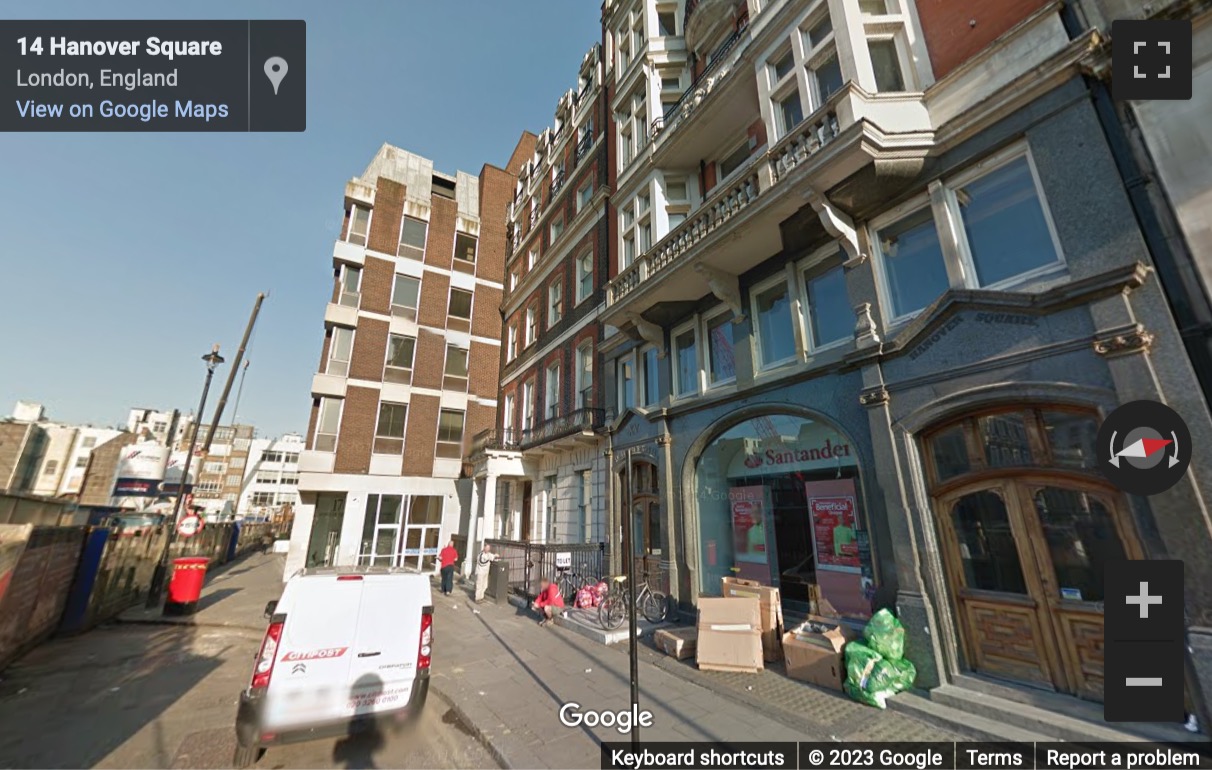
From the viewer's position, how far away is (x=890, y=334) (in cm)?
693

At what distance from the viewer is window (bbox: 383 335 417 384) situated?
22266 mm

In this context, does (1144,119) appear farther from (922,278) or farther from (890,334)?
(890,334)

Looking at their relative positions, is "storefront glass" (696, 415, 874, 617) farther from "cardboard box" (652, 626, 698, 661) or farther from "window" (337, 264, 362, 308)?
"window" (337, 264, 362, 308)

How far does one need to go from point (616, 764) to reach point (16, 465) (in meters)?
54.4

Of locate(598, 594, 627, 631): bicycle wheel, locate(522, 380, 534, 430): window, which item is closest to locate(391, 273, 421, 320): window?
locate(522, 380, 534, 430): window

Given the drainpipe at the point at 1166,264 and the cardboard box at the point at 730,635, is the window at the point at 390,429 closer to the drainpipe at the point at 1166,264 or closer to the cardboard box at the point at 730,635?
the cardboard box at the point at 730,635

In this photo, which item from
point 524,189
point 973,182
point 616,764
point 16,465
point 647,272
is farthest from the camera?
point 16,465

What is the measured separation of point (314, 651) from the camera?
4.71 metres

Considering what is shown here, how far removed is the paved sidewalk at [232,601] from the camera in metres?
11.1

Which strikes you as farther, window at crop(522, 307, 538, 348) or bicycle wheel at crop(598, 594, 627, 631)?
window at crop(522, 307, 538, 348)

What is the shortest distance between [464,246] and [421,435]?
452 inches

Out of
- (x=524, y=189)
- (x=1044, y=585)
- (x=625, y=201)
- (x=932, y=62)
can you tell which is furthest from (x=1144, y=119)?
(x=524, y=189)

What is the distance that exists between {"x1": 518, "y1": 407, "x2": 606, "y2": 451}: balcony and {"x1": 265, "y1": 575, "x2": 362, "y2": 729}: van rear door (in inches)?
370

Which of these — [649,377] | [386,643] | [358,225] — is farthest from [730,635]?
[358,225]
